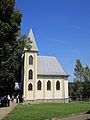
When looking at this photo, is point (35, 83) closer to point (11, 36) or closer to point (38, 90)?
point (38, 90)

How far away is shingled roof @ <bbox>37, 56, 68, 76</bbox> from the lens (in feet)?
143

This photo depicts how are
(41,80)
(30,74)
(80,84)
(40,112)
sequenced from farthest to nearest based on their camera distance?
(80,84)
(41,80)
(30,74)
(40,112)

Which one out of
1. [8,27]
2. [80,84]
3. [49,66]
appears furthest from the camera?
[80,84]

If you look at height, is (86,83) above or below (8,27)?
below

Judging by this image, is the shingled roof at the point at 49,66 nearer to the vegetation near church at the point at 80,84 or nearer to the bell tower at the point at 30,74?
the bell tower at the point at 30,74

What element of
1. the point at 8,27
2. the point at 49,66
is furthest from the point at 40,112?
Result: the point at 49,66

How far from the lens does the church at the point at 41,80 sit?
40.3 m

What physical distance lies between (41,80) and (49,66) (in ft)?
15.7

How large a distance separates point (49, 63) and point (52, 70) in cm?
254

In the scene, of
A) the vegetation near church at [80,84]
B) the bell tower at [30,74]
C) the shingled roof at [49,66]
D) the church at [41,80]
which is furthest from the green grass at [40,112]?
the vegetation near church at [80,84]

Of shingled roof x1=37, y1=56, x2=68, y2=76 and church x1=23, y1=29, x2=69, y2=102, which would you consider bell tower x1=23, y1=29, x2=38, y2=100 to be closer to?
church x1=23, y1=29, x2=69, y2=102

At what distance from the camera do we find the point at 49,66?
4547 centimetres

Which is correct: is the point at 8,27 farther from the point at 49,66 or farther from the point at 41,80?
the point at 49,66

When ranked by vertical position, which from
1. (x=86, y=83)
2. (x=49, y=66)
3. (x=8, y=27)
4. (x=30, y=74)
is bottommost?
(x=86, y=83)
